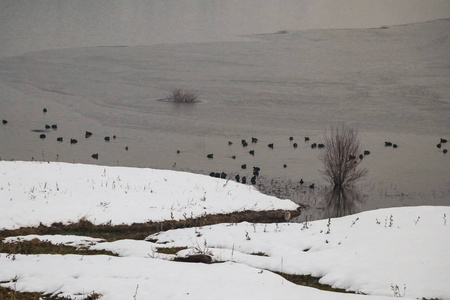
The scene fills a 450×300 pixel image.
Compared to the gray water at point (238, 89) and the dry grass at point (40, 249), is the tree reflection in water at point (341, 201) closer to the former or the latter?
the gray water at point (238, 89)

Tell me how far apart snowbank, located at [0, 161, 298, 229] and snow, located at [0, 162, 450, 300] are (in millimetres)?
70

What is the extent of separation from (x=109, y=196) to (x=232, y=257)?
37.8 ft

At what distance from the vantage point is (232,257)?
14.4 metres

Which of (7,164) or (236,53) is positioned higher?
(236,53)

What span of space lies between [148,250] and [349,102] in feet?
225

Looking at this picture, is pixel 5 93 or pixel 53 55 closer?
pixel 5 93

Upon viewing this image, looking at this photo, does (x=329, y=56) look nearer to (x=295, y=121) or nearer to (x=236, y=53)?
(x=236, y=53)

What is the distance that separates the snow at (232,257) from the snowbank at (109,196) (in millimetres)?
70

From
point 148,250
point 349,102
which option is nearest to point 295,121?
point 349,102

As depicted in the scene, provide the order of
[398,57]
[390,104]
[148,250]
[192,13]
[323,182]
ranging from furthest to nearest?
[192,13] → [398,57] → [390,104] → [323,182] → [148,250]

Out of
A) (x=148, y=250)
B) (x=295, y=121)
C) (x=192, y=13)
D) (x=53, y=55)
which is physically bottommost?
(x=148, y=250)

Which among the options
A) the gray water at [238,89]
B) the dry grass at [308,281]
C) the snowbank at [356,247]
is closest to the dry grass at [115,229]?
the snowbank at [356,247]

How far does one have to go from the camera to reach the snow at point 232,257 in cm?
1110

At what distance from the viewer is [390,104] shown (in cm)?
7881
